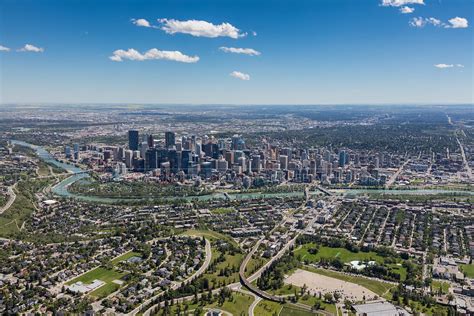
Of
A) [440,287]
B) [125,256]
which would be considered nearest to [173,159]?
[125,256]

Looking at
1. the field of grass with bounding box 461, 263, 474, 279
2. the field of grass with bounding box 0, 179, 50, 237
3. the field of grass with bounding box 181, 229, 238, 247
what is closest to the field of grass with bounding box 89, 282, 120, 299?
the field of grass with bounding box 181, 229, 238, 247

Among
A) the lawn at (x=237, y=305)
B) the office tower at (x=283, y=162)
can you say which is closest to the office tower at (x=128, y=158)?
the office tower at (x=283, y=162)

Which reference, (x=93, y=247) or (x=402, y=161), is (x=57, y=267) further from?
(x=402, y=161)

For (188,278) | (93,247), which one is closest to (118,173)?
(93,247)

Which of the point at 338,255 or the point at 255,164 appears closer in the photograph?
the point at 338,255

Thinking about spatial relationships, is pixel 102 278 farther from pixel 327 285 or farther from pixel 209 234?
pixel 327 285

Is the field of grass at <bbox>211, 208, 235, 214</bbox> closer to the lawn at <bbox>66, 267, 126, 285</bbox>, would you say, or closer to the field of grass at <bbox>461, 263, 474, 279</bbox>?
the lawn at <bbox>66, 267, 126, 285</bbox>
